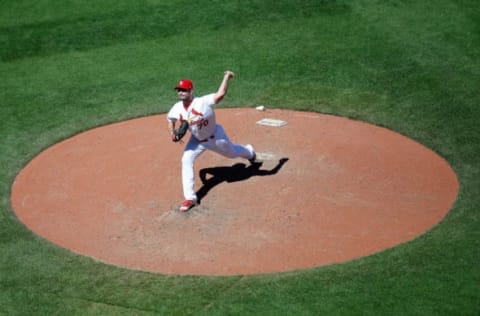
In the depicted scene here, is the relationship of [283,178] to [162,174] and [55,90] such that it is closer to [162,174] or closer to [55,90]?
[162,174]

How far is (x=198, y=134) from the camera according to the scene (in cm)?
1207

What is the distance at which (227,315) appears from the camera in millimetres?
Answer: 9281

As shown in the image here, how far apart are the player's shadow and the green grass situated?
97.8 inches

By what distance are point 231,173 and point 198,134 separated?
1.22 m

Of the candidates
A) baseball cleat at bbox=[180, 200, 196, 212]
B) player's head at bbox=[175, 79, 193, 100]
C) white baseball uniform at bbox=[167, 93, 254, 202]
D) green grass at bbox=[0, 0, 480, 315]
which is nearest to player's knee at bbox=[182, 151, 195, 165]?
white baseball uniform at bbox=[167, 93, 254, 202]

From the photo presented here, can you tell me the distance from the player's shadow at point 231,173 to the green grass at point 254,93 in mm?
2484

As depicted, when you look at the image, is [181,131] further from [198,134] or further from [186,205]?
[186,205]

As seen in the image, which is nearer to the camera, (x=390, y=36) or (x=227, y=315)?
(x=227, y=315)

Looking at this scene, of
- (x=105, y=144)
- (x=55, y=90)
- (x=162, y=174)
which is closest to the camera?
(x=162, y=174)

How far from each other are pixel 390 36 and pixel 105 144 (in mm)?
7042

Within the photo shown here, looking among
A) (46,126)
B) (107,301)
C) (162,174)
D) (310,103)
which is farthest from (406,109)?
(107,301)

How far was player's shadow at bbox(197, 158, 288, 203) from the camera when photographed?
12734mm

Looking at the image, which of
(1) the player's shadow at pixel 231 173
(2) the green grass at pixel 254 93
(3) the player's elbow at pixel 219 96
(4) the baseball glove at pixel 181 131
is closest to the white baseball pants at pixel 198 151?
(1) the player's shadow at pixel 231 173

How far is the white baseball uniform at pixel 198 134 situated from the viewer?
1180 cm
